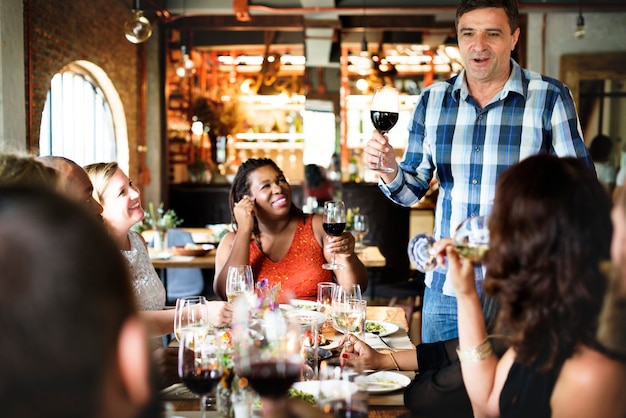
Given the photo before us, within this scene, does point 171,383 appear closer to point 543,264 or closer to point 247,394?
point 247,394

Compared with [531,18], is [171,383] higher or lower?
lower

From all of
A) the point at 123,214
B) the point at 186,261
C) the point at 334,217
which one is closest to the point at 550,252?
the point at 334,217

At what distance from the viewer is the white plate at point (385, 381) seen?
1815 millimetres

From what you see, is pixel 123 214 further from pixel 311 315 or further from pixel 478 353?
pixel 478 353

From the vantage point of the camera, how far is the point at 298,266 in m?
3.34

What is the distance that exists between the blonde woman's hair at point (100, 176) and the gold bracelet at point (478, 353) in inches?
66.5

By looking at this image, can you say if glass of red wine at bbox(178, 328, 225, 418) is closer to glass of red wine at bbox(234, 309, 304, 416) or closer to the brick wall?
glass of red wine at bbox(234, 309, 304, 416)

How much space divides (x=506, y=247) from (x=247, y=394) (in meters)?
0.62

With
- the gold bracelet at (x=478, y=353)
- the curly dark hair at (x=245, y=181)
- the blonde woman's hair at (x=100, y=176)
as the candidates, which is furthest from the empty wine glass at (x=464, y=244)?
the curly dark hair at (x=245, y=181)

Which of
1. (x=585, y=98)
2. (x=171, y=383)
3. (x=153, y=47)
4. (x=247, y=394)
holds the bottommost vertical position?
(x=171, y=383)

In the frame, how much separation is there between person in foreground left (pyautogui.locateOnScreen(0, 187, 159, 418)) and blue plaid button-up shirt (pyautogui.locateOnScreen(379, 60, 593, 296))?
1910 mm

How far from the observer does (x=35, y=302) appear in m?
0.71

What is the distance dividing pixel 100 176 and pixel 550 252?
1.94 metres

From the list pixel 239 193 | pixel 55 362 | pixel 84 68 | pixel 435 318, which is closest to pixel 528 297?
pixel 55 362
